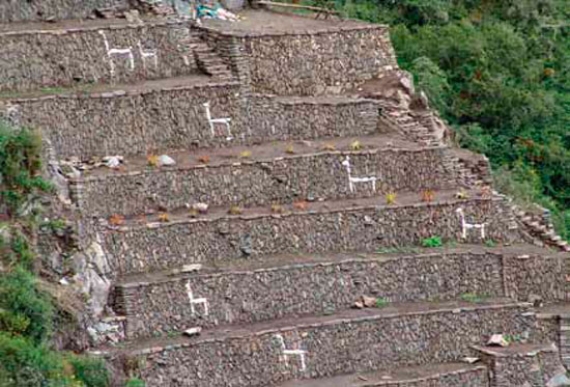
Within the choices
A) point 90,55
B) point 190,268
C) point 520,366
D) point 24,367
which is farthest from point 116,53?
point 24,367

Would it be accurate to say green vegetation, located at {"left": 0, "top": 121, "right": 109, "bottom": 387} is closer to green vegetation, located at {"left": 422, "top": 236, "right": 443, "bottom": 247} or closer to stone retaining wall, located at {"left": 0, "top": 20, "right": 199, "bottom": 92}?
stone retaining wall, located at {"left": 0, "top": 20, "right": 199, "bottom": 92}

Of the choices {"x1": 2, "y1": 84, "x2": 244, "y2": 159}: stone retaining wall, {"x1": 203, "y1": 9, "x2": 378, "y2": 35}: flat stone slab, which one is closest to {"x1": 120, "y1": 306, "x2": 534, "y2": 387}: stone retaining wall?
{"x1": 2, "y1": 84, "x2": 244, "y2": 159}: stone retaining wall

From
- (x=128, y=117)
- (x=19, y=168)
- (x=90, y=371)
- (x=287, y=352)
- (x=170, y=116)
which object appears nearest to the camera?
(x=90, y=371)

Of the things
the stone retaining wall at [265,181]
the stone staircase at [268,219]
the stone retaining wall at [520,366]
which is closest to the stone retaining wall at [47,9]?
the stone staircase at [268,219]

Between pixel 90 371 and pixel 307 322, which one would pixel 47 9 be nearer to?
pixel 307 322

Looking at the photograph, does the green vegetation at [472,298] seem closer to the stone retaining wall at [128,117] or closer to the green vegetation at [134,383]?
the stone retaining wall at [128,117]

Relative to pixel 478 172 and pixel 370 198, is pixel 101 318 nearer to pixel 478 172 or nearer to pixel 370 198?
pixel 370 198
